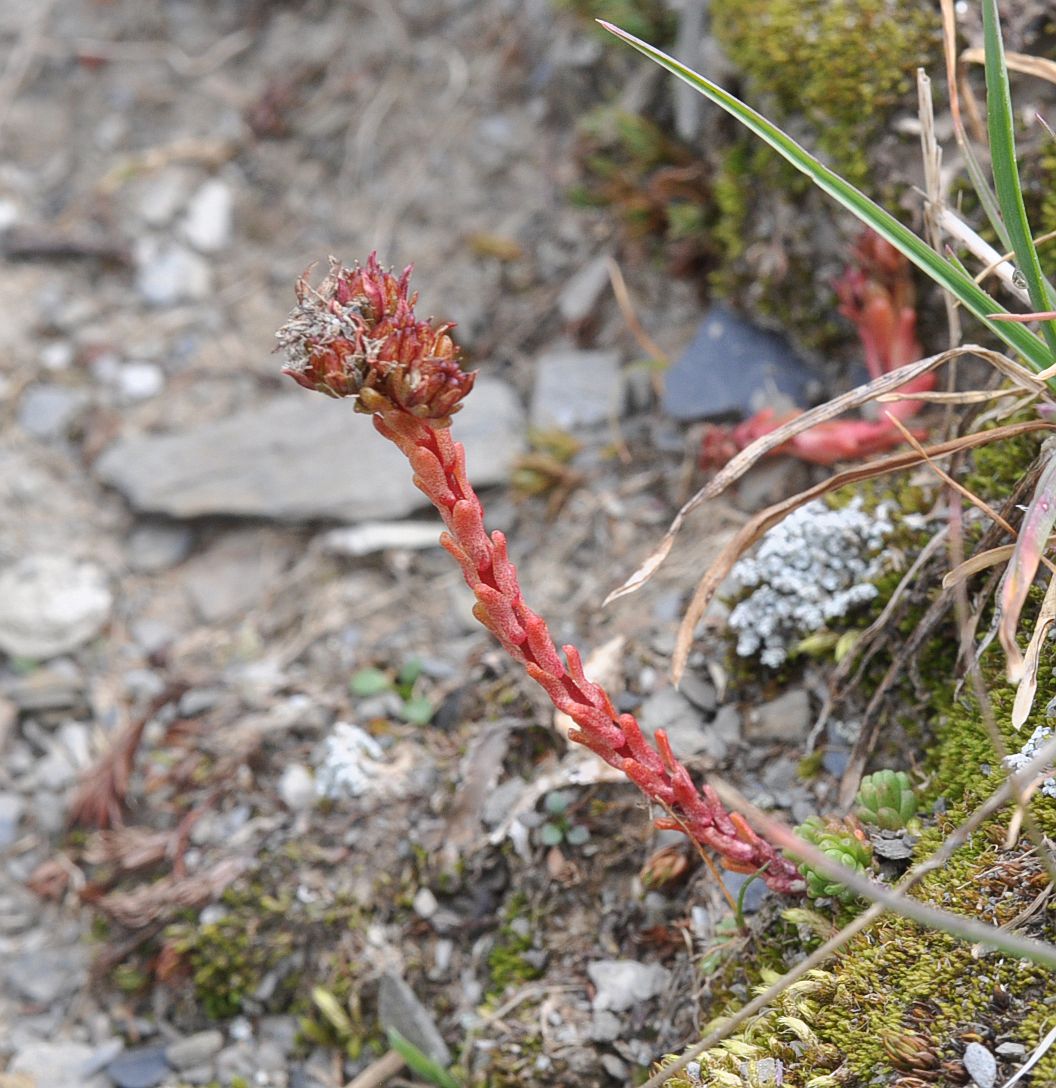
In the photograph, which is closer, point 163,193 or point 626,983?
point 626,983

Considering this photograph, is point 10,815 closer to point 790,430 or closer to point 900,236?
point 790,430

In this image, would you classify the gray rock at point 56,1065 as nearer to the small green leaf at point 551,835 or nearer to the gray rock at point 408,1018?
the gray rock at point 408,1018

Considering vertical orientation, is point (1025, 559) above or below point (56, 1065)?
above

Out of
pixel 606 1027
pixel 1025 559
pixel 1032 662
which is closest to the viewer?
pixel 1025 559

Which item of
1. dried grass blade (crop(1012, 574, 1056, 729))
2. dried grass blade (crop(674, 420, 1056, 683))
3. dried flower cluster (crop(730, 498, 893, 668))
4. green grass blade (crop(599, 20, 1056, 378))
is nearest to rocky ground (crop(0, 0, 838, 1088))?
dried flower cluster (crop(730, 498, 893, 668))

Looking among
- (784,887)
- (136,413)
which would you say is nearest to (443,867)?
(784,887)

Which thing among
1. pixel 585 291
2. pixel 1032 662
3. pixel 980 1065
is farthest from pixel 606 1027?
pixel 585 291
